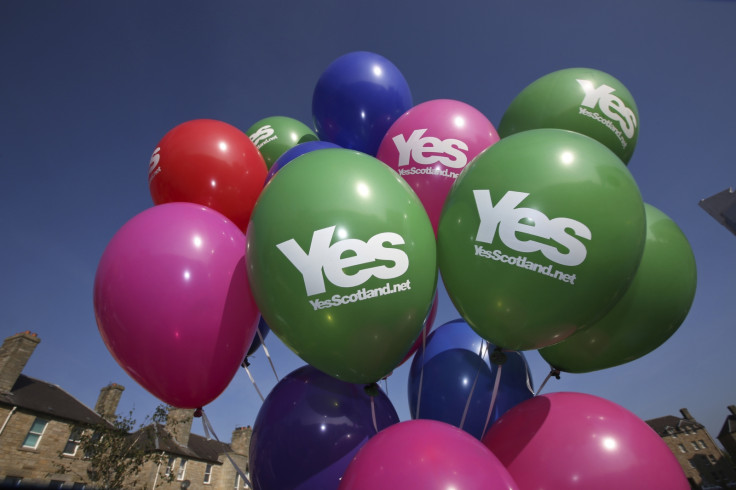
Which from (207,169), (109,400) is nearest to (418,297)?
(207,169)

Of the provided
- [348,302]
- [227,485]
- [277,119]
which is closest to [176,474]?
[227,485]

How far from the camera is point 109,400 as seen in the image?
1703cm

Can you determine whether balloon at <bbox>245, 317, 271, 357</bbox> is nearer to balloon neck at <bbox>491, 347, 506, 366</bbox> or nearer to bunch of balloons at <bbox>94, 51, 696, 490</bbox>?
bunch of balloons at <bbox>94, 51, 696, 490</bbox>

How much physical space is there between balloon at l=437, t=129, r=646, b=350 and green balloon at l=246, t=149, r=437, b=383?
0.29 m

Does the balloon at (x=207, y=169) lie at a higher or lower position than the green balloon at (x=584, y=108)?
lower

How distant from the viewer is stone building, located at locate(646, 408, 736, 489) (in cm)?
2905

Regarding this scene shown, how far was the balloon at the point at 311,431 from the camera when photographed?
1.98 m

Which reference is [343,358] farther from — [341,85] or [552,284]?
[341,85]

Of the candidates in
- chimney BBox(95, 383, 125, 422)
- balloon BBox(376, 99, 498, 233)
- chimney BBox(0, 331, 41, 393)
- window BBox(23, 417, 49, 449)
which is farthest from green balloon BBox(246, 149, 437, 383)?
chimney BBox(95, 383, 125, 422)

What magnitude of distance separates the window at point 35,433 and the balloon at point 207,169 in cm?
1684

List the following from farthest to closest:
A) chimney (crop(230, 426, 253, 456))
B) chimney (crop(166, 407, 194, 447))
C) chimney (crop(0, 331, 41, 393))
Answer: chimney (crop(230, 426, 253, 456)) < chimney (crop(166, 407, 194, 447)) < chimney (crop(0, 331, 41, 393))

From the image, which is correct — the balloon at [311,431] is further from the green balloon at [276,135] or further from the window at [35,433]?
the window at [35,433]

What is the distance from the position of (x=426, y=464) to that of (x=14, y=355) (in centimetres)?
1988

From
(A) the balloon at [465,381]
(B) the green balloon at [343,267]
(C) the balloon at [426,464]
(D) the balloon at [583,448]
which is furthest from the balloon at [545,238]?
(A) the balloon at [465,381]
